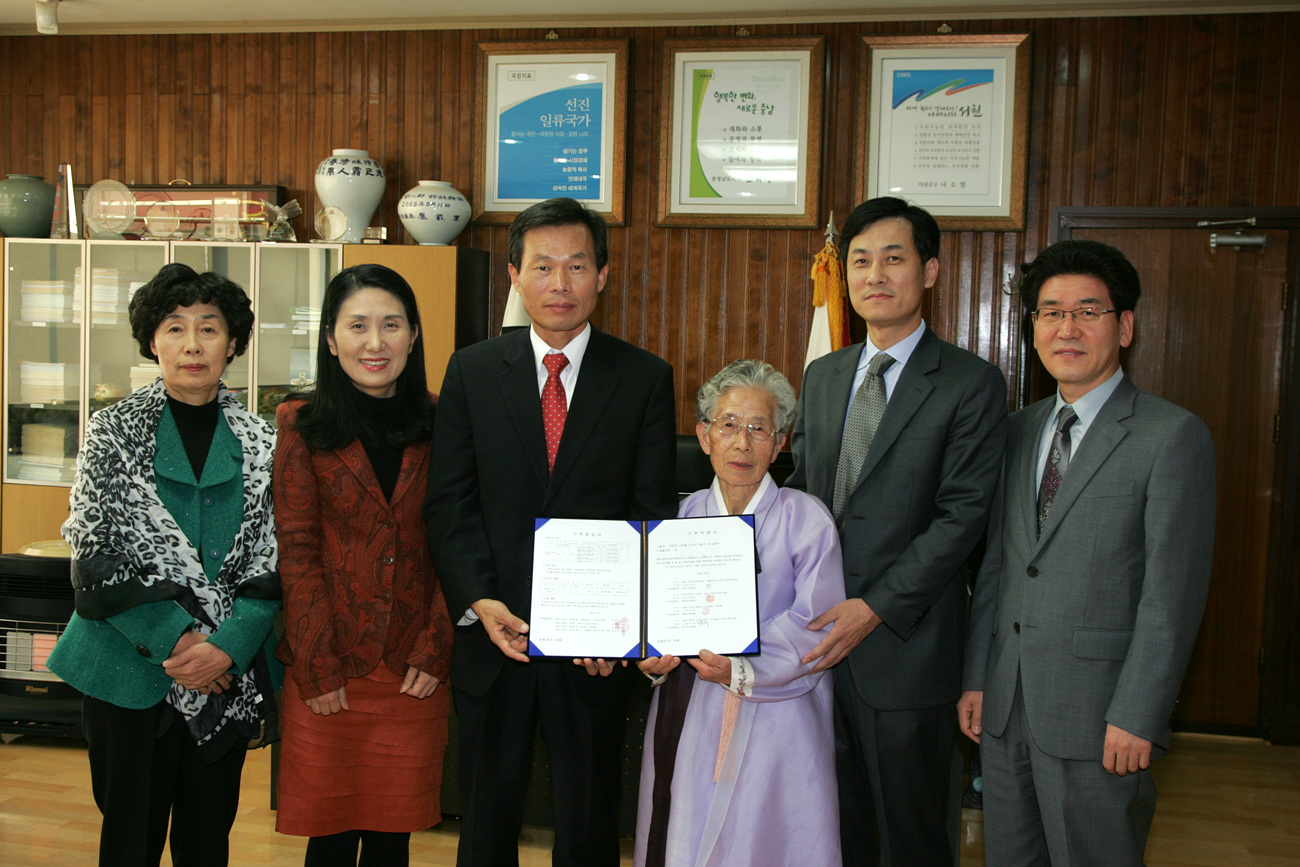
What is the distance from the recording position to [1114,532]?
171 cm

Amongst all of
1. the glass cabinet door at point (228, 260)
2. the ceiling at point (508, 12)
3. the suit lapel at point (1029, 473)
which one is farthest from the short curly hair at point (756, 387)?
the glass cabinet door at point (228, 260)

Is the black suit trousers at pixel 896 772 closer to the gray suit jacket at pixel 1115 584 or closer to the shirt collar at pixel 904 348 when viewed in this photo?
the gray suit jacket at pixel 1115 584

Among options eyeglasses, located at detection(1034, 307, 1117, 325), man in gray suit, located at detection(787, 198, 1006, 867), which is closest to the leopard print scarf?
man in gray suit, located at detection(787, 198, 1006, 867)

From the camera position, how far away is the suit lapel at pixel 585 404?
181cm

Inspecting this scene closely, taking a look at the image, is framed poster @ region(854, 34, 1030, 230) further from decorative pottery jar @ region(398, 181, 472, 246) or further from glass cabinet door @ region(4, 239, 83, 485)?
glass cabinet door @ region(4, 239, 83, 485)

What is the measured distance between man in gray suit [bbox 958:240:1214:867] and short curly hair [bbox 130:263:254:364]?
171cm

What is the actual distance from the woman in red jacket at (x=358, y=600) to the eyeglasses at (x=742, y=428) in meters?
0.63

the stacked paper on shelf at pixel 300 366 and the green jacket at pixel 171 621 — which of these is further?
the stacked paper on shelf at pixel 300 366

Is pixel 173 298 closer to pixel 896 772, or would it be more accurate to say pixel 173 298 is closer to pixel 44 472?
pixel 896 772

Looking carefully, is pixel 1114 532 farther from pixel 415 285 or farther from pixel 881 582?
pixel 415 285

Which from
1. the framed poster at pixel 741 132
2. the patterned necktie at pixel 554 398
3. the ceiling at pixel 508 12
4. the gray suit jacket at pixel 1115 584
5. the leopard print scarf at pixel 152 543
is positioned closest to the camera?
the gray suit jacket at pixel 1115 584

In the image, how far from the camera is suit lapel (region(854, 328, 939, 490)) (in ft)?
6.35

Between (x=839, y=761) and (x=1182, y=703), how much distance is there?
305 cm

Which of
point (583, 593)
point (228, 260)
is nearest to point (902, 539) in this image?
point (583, 593)
